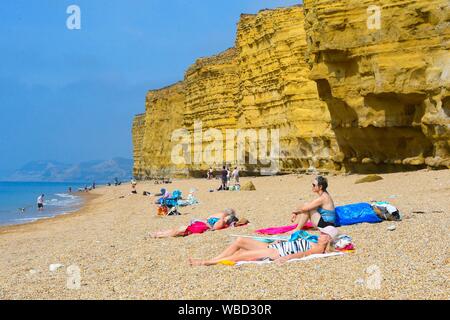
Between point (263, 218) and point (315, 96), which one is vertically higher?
point (315, 96)

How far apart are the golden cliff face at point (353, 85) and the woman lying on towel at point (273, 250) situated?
1143cm

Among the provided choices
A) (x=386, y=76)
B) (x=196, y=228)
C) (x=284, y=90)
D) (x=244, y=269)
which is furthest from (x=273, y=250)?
(x=284, y=90)

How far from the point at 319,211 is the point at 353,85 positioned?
40.1ft

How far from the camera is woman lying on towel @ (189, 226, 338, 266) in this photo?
20.9ft

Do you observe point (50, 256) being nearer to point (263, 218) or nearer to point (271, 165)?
point (263, 218)

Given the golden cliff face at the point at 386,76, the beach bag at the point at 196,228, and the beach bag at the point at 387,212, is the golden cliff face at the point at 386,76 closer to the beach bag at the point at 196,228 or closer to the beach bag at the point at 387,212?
the beach bag at the point at 387,212

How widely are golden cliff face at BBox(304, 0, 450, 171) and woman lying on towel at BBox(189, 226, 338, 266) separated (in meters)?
11.4

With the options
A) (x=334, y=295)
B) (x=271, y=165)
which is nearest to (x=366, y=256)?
(x=334, y=295)

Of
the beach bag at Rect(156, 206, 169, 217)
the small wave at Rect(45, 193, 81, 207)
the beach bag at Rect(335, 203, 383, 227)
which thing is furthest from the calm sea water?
the beach bag at Rect(335, 203, 383, 227)

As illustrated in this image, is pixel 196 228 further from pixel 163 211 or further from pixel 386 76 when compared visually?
pixel 386 76
